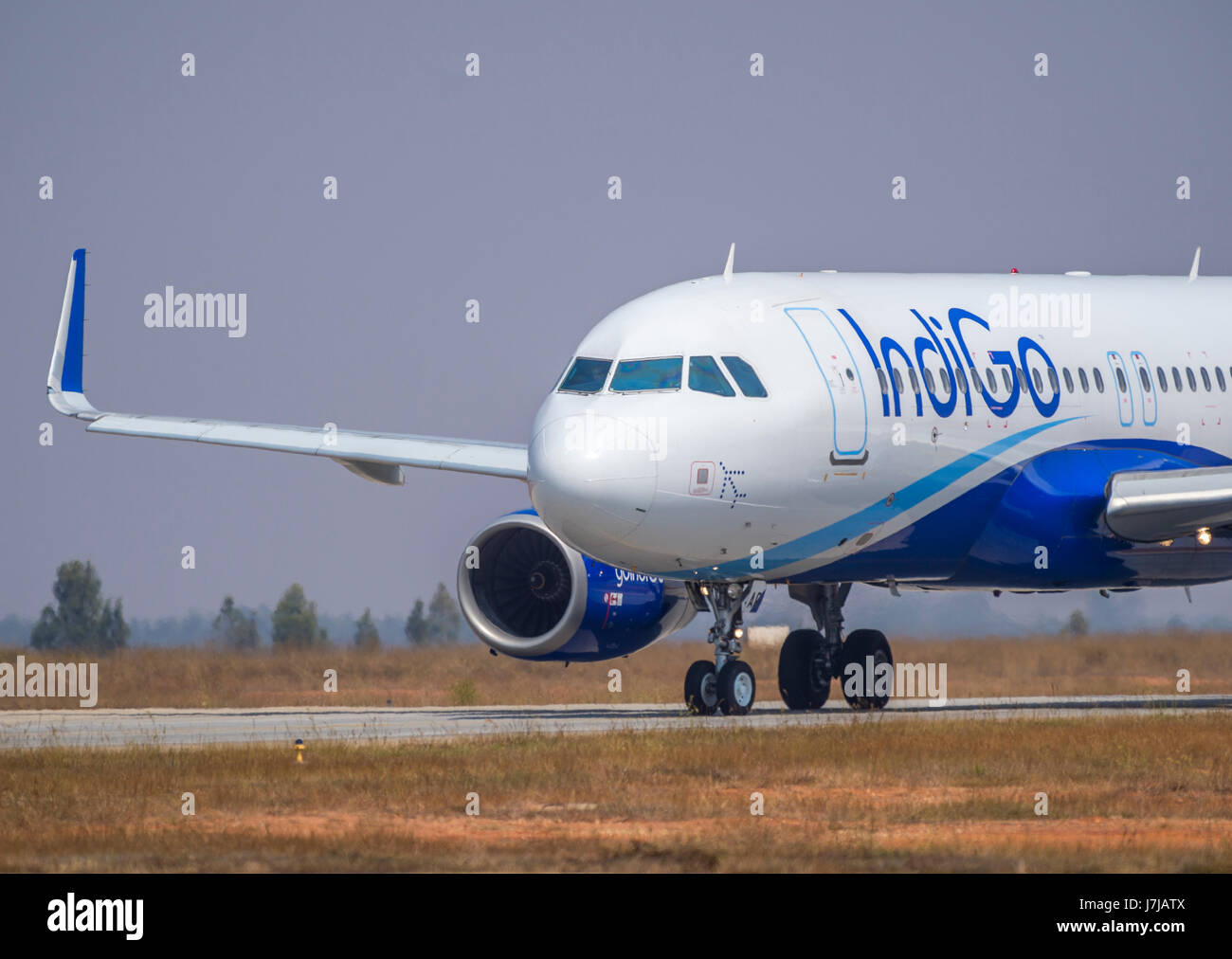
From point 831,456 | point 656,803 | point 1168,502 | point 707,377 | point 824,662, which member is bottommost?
point 656,803

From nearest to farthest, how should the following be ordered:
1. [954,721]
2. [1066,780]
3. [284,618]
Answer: [1066,780]
[954,721]
[284,618]

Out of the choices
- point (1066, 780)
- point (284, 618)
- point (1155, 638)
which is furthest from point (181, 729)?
point (284, 618)

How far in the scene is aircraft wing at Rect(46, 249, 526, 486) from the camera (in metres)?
27.0

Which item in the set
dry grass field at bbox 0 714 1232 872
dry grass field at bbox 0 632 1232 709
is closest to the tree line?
dry grass field at bbox 0 632 1232 709

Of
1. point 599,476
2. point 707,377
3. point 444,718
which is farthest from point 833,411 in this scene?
point 444,718

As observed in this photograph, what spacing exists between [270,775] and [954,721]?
25.8 feet

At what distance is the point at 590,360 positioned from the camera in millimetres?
22375

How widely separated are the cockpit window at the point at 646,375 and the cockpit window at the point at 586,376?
0.17 meters

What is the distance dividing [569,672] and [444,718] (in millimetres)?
A: 10256

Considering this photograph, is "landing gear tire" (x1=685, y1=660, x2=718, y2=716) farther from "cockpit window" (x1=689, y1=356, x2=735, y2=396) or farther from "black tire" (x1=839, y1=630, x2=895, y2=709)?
"black tire" (x1=839, y1=630, x2=895, y2=709)

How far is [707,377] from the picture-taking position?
21781 mm

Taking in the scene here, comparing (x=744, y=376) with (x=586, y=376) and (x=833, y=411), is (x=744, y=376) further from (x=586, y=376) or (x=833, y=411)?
(x=586, y=376)

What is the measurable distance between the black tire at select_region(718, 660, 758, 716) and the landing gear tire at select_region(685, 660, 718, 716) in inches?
3.8
